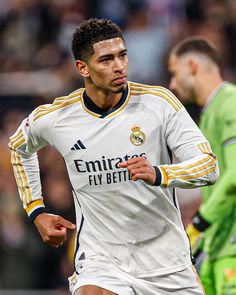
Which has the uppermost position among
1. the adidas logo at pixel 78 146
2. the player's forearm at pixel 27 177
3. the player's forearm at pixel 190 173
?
the adidas logo at pixel 78 146

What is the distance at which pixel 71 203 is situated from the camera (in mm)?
10438

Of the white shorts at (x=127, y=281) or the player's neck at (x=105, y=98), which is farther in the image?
the player's neck at (x=105, y=98)

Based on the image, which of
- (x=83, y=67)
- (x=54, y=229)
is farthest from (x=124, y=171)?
(x=83, y=67)

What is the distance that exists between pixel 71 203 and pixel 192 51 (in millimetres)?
3334

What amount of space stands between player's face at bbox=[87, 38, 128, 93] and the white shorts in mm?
1084

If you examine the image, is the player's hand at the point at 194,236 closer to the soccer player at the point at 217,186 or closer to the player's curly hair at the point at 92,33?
the soccer player at the point at 217,186

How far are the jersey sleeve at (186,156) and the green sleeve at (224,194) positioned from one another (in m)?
1.37

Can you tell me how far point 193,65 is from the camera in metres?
7.65

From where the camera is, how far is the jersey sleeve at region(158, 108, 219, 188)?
5.00m

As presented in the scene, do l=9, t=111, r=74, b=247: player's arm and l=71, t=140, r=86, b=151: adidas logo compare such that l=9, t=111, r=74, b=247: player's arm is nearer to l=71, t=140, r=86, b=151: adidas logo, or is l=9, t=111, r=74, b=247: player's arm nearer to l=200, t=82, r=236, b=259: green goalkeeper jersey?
l=71, t=140, r=86, b=151: adidas logo

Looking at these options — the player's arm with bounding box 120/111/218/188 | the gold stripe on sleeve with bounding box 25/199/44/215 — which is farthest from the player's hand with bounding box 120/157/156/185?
the gold stripe on sleeve with bounding box 25/199/44/215

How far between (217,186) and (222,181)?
96 mm

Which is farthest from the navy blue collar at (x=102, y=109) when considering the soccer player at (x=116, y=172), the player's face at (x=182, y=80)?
the player's face at (x=182, y=80)

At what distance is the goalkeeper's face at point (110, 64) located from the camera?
17.6 feet
